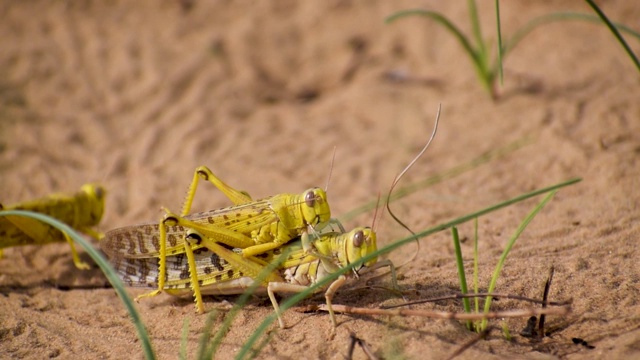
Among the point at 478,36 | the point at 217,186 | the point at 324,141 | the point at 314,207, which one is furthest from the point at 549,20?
the point at 217,186

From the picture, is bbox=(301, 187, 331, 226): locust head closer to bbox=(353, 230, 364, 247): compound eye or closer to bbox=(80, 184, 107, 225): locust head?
bbox=(353, 230, 364, 247): compound eye

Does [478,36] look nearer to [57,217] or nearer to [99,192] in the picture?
[99,192]

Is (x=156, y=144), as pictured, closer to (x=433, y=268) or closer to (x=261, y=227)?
(x=261, y=227)

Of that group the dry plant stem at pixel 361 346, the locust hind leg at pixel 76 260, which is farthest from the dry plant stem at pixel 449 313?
the locust hind leg at pixel 76 260

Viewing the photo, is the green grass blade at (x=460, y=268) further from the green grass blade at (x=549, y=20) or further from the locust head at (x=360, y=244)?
the green grass blade at (x=549, y=20)

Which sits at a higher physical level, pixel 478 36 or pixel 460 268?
pixel 478 36

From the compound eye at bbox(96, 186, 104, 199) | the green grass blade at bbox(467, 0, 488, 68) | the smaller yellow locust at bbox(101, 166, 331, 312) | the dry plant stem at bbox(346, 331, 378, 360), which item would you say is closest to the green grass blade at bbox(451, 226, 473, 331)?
the dry plant stem at bbox(346, 331, 378, 360)
